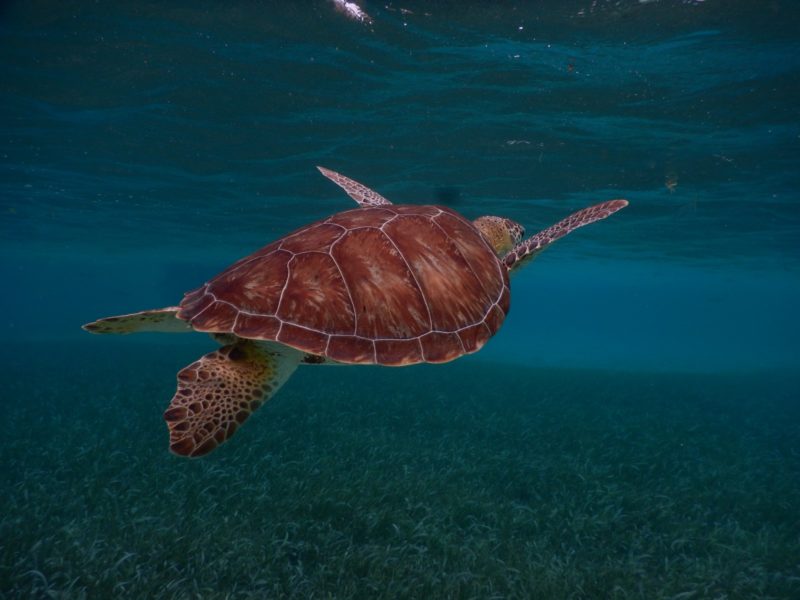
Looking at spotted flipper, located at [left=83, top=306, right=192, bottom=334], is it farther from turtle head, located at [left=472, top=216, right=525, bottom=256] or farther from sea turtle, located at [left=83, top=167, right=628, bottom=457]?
turtle head, located at [left=472, top=216, right=525, bottom=256]

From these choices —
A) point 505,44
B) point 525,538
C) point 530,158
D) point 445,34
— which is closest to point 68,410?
point 525,538

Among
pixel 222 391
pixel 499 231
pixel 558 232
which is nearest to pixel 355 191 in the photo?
pixel 499 231

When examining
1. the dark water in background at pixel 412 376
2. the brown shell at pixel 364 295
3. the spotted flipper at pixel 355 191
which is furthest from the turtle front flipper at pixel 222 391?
the spotted flipper at pixel 355 191

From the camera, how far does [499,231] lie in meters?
6.61

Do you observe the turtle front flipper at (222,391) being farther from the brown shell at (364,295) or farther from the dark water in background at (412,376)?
the dark water in background at (412,376)

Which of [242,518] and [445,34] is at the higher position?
[445,34]

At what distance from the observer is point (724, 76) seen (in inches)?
413

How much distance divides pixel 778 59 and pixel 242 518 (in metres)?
13.3

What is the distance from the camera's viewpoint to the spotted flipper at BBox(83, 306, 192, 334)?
3.70m

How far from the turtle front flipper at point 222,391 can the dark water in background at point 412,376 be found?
2.67 meters

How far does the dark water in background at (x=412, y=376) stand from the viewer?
5957mm

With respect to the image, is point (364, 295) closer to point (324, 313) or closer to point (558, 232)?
point (324, 313)

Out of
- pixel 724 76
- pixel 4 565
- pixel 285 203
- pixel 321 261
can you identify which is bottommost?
pixel 4 565

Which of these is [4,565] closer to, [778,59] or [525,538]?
[525,538]
